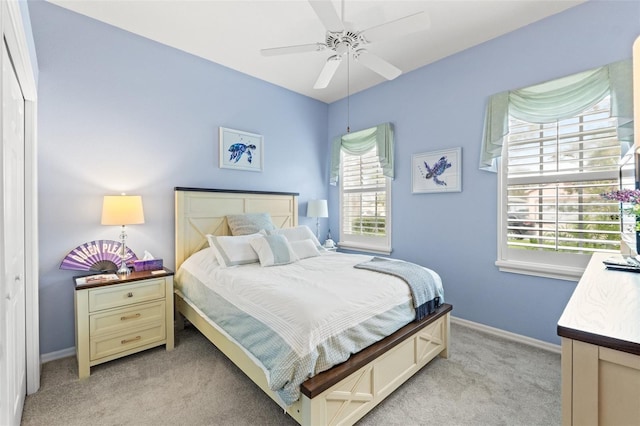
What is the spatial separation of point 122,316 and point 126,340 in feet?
0.66

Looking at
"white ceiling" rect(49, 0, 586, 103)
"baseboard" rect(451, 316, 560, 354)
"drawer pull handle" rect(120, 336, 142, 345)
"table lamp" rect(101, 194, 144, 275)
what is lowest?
"baseboard" rect(451, 316, 560, 354)

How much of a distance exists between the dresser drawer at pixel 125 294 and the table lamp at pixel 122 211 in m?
0.19

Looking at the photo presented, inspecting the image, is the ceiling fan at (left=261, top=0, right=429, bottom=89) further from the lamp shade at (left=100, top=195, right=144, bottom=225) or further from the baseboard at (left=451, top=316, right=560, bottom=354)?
the baseboard at (left=451, top=316, right=560, bottom=354)

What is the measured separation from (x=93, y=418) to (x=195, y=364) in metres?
0.70

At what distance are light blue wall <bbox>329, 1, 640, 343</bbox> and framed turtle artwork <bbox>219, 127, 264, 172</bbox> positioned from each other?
1.58 metres

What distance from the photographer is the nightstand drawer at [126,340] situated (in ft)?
7.29

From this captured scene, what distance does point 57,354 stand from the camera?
2447 mm

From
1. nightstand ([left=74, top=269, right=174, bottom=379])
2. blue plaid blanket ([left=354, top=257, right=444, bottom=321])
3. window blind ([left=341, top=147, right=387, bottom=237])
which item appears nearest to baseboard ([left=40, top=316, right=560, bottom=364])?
nightstand ([left=74, top=269, right=174, bottom=379])

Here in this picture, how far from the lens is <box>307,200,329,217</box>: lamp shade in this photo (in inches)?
163

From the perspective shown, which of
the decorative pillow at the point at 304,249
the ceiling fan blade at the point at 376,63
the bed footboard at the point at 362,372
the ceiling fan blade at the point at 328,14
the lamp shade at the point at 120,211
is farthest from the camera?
the decorative pillow at the point at 304,249

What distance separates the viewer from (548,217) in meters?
2.65

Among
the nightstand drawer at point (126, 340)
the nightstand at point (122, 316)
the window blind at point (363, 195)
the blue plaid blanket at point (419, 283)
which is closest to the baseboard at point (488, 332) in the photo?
the nightstand at point (122, 316)

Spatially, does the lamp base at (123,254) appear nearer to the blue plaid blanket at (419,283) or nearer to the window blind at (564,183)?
the blue plaid blanket at (419,283)

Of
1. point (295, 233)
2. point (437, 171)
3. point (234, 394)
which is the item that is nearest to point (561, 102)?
point (437, 171)
